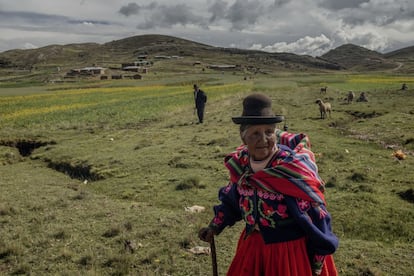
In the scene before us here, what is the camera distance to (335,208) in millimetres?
8578

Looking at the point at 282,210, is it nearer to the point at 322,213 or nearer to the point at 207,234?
the point at 322,213

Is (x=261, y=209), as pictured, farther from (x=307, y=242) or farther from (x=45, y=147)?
(x=45, y=147)

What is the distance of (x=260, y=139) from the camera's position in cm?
295

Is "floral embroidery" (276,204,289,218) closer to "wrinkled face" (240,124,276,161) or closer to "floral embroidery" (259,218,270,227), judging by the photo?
"floral embroidery" (259,218,270,227)

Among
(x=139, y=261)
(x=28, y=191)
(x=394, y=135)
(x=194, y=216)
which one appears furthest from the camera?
(x=394, y=135)

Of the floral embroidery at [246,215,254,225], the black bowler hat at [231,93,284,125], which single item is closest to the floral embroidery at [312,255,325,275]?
the floral embroidery at [246,215,254,225]

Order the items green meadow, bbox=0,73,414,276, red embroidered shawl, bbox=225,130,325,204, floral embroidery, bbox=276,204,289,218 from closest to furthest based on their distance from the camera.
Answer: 1. red embroidered shawl, bbox=225,130,325,204
2. floral embroidery, bbox=276,204,289,218
3. green meadow, bbox=0,73,414,276

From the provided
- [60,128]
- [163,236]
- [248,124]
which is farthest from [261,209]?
[60,128]

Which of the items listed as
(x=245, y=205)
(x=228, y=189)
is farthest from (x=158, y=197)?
(x=245, y=205)

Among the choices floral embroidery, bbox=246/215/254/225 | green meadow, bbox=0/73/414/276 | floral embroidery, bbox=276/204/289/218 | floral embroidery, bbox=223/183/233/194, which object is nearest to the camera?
floral embroidery, bbox=276/204/289/218

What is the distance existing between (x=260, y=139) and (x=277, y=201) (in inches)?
19.6

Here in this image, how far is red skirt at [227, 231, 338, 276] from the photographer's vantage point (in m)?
3.00

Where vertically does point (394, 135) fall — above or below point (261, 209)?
below

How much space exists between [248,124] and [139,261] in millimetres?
4508
